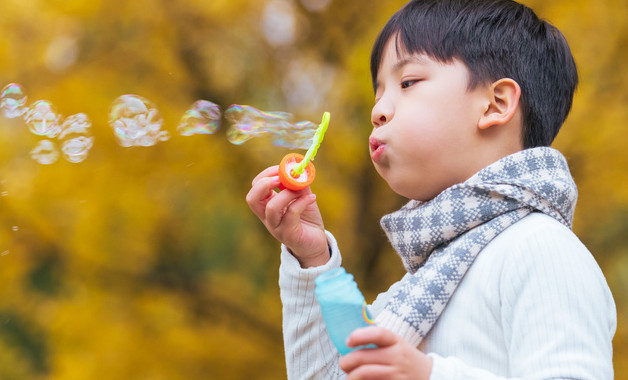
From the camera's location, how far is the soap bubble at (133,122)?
7.39 feet

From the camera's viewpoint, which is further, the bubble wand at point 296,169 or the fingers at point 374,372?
the bubble wand at point 296,169

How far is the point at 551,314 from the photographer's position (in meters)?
0.98

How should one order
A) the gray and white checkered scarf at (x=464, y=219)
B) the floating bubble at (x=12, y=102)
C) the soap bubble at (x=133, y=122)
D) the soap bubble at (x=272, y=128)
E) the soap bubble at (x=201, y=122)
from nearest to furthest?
the gray and white checkered scarf at (x=464, y=219) < the soap bubble at (x=272, y=128) < the soap bubble at (x=201, y=122) < the soap bubble at (x=133, y=122) < the floating bubble at (x=12, y=102)

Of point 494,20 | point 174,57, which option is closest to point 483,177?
point 494,20

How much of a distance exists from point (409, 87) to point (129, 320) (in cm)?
279

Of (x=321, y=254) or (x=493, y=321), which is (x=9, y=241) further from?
(x=493, y=321)

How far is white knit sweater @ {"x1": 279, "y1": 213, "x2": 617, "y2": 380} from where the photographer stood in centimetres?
95

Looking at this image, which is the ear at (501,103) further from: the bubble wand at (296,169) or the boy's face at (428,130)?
the bubble wand at (296,169)

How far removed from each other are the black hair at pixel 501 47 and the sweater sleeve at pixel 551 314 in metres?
0.31

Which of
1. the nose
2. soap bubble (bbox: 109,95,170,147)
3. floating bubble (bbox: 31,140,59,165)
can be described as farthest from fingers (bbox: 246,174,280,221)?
floating bubble (bbox: 31,140,59,165)

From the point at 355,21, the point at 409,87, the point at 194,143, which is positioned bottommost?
the point at 409,87

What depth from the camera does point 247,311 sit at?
3.70m

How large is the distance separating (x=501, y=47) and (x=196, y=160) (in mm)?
2363

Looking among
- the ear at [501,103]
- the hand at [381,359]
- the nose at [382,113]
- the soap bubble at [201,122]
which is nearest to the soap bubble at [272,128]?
the soap bubble at [201,122]
